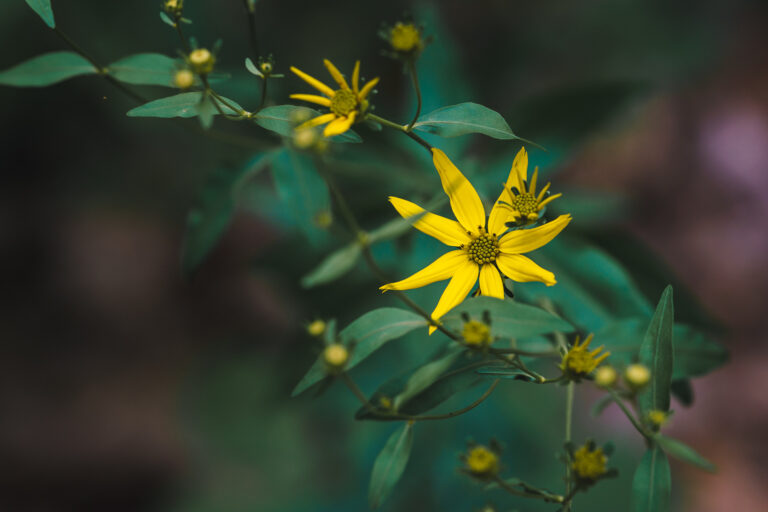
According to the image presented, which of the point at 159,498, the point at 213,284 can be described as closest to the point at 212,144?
the point at 213,284

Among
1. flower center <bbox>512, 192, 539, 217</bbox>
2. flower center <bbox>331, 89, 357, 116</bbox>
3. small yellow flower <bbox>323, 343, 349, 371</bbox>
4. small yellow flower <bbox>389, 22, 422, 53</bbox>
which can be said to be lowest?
small yellow flower <bbox>323, 343, 349, 371</bbox>

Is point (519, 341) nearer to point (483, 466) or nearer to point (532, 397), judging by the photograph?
point (483, 466)

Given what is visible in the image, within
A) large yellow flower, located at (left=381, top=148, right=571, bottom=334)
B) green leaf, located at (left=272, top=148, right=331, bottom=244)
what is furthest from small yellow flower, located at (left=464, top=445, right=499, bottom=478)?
green leaf, located at (left=272, top=148, right=331, bottom=244)

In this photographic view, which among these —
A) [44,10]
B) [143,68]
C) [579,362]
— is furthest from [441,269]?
[44,10]

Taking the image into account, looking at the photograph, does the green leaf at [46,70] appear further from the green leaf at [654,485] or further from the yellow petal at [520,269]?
the green leaf at [654,485]

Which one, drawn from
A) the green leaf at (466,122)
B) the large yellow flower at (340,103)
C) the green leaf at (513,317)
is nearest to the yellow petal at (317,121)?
the large yellow flower at (340,103)

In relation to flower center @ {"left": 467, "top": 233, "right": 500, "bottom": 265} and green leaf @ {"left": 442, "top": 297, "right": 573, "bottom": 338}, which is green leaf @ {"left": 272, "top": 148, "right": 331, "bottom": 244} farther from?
green leaf @ {"left": 442, "top": 297, "right": 573, "bottom": 338}
